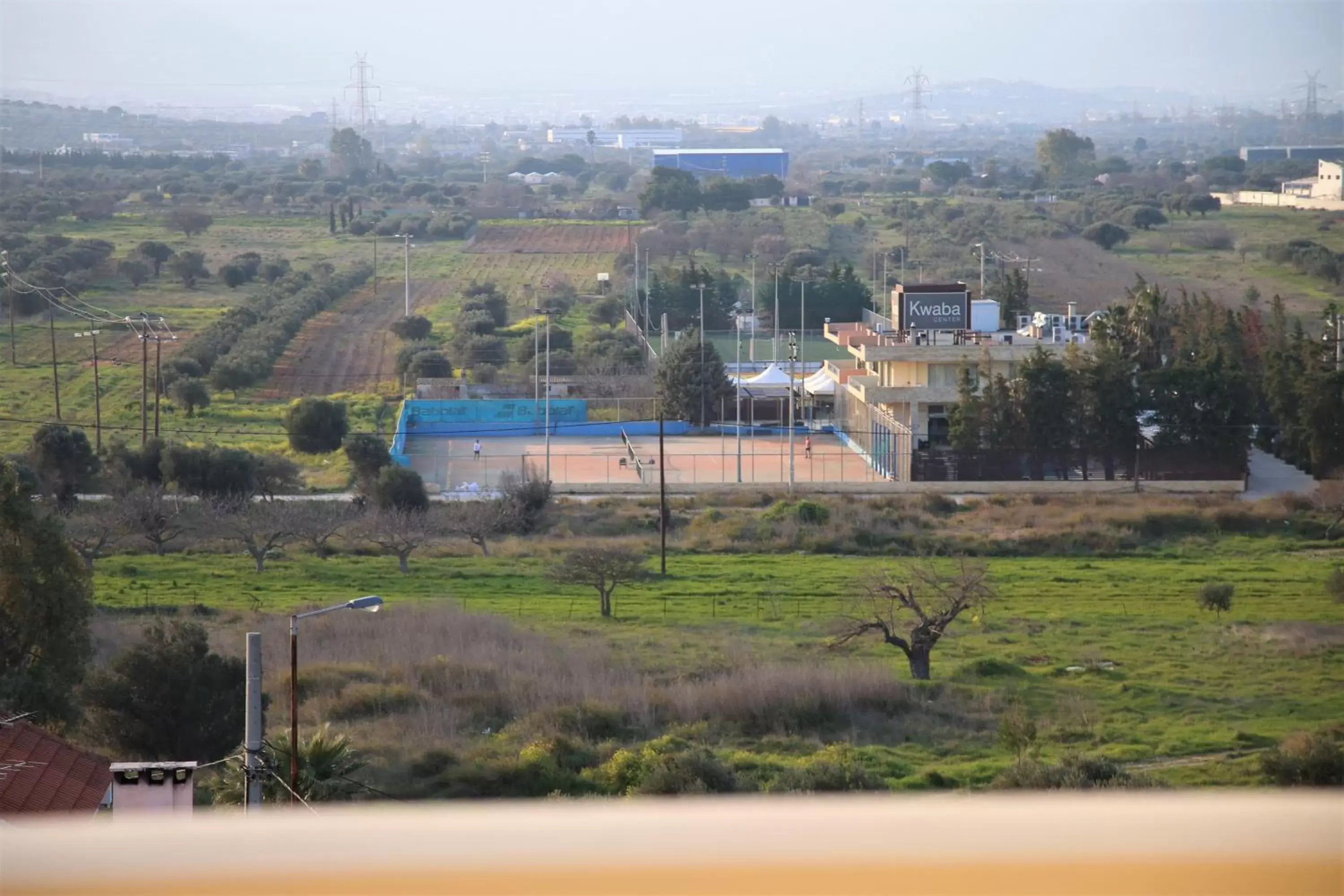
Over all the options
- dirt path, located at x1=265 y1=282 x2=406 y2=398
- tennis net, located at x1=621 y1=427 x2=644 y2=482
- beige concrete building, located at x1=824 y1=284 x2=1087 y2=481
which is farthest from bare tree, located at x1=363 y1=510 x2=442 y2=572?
dirt path, located at x1=265 y1=282 x2=406 y2=398

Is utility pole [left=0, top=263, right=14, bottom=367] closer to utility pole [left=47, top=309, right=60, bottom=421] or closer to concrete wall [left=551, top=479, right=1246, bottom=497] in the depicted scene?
utility pole [left=47, top=309, right=60, bottom=421]

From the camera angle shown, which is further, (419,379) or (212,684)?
(419,379)

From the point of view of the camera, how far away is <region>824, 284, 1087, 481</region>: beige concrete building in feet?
77.4

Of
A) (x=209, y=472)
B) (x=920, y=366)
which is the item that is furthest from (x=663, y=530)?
(x=920, y=366)

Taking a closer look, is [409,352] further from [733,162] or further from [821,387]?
[733,162]

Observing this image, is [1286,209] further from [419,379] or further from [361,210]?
[419,379]

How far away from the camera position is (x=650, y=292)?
40.4m

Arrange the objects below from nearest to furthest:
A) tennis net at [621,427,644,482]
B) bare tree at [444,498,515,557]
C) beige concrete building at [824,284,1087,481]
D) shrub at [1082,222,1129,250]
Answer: bare tree at [444,498,515,557]
tennis net at [621,427,644,482]
beige concrete building at [824,284,1087,481]
shrub at [1082,222,1129,250]

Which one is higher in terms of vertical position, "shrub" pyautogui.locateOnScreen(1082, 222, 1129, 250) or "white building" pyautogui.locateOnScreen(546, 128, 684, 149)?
"white building" pyautogui.locateOnScreen(546, 128, 684, 149)

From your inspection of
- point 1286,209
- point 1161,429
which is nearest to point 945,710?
point 1161,429

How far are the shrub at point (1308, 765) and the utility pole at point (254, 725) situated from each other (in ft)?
20.5

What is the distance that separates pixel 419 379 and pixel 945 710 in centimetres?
1879

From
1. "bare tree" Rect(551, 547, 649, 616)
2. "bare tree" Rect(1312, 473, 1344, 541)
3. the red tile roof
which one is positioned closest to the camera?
the red tile roof

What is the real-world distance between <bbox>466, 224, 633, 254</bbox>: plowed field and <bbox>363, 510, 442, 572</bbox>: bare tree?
35210 millimetres
